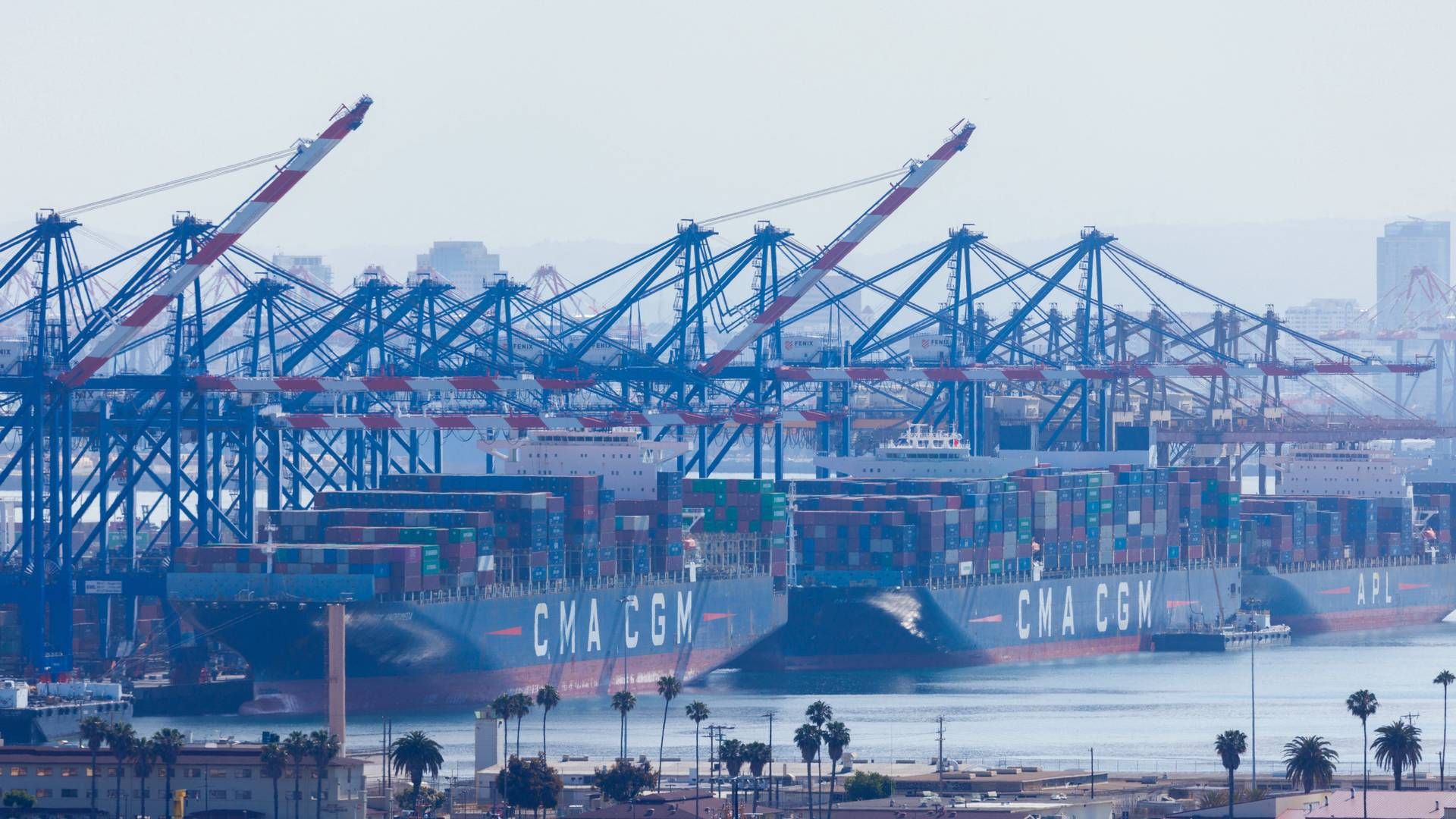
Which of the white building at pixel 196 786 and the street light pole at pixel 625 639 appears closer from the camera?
the white building at pixel 196 786

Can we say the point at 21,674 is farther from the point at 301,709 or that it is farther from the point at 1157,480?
the point at 1157,480

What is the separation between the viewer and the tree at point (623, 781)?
51.8 metres

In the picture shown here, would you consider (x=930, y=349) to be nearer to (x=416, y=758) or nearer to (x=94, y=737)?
(x=416, y=758)

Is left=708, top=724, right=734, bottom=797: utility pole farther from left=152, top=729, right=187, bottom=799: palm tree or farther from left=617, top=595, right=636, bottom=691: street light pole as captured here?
left=617, top=595, right=636, bottom=691: street light pole

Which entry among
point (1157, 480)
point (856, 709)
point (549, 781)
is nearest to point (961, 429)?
point (1157, 480)

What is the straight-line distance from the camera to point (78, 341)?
74000mm

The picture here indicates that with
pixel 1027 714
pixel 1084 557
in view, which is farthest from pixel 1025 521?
pixel 1027 714

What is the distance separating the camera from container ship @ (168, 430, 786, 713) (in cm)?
7044

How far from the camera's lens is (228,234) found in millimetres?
74812

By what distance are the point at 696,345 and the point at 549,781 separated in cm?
4910

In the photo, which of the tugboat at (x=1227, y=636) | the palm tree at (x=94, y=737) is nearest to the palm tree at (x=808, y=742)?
the palm tree at (x=94, y=737)

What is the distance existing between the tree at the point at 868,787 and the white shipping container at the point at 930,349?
167 ft

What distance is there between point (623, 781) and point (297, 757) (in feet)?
16.6

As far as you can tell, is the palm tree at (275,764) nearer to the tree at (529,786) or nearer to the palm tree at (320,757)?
the palm tree at (320,757)
